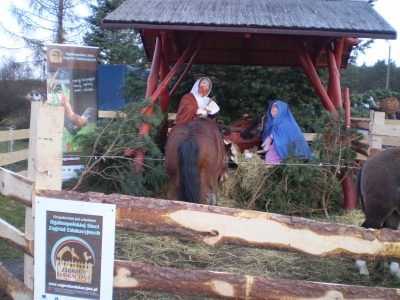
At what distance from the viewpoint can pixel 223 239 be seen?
245cm

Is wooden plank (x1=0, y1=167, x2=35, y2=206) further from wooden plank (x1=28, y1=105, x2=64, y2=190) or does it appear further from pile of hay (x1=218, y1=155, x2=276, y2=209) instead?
pile of hay (x1=218, y1=155, x2=276, y2=209)

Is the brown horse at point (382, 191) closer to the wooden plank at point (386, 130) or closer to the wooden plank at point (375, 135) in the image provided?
the wooden plank at point (386, 130)

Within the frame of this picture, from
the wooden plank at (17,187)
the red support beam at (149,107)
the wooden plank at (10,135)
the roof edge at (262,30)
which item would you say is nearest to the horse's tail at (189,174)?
the red support beam at (149,107)

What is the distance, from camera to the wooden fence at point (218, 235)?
7.98 feet

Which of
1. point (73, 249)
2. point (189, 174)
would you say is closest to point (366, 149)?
point (189, 174)

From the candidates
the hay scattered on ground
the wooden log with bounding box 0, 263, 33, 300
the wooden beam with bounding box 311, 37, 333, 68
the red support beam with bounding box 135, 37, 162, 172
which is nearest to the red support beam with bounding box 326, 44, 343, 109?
the wooden beam with bounding box 311, 37, 333, 68

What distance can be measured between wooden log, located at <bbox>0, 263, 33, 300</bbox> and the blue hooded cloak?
4.69m

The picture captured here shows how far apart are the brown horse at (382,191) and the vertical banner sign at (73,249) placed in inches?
111

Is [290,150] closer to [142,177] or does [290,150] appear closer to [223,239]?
[142,177]

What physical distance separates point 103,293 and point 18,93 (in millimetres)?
15830

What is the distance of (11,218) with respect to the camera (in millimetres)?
5848

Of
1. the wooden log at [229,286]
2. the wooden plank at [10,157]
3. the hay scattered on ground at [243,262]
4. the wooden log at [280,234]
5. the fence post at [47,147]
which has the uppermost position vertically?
the fence post at [47,147]

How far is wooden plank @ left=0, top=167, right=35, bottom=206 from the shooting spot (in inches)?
108

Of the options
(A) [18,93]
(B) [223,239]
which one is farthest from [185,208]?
(A) [18,93]
